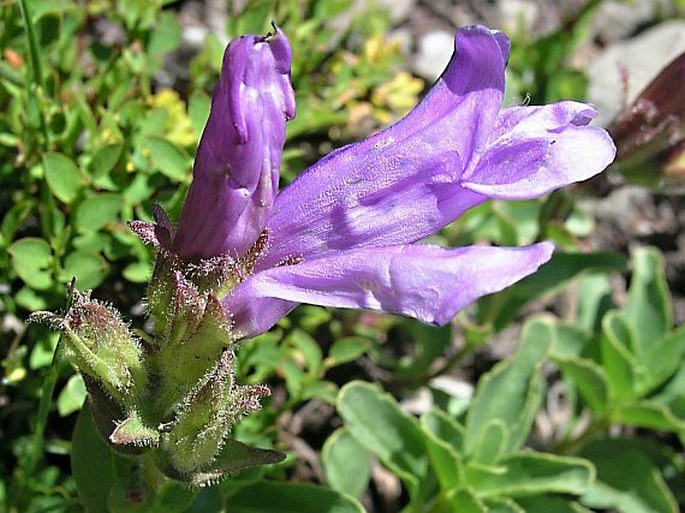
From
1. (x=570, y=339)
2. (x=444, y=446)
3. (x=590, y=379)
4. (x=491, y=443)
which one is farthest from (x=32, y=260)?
(x=570, y=339)

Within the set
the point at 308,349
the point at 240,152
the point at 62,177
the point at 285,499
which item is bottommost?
the point at 285,499

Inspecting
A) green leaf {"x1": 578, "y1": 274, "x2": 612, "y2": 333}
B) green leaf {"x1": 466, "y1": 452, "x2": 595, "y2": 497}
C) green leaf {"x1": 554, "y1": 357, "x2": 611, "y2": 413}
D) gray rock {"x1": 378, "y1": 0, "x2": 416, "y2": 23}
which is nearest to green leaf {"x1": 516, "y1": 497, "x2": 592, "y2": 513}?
green leaf {"x1": 466, "y1": 452, "x2": 595, "y2": 497}

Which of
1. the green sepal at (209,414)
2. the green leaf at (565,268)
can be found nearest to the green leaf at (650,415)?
the green leaf at (565,268)

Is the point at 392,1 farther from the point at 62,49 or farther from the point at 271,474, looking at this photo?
the point at 271,474

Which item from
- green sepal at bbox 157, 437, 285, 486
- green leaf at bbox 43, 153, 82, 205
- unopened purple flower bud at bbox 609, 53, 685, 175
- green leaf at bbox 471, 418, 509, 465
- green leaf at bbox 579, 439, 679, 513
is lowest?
green leaf at bbox 579, 439, 679, 513

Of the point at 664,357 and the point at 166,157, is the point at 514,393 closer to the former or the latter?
the point at 664,357

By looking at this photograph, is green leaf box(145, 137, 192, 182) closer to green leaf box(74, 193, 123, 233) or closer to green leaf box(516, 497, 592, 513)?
green leaf box(74, 193, 123, 233)
